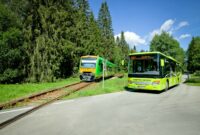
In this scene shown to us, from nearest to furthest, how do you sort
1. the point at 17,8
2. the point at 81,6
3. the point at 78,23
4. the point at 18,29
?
1. the point at 18,29
2. the point at 17,8
3. the point at 78,23
4. the point at 81,6

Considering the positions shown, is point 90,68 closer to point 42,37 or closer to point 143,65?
point 42,37

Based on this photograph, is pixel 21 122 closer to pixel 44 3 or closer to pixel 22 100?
pixel 22 100

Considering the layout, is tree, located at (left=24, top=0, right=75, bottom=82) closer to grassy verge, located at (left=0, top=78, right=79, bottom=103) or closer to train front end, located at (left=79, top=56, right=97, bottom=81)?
train front end, located at (left=79, top=56, right=97, bottom=81)

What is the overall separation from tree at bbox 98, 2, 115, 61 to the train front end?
108 feet

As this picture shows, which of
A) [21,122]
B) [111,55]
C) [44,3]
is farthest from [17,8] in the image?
[111,55]

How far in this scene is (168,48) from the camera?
190 ft

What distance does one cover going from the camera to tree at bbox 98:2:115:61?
5916 centimetres

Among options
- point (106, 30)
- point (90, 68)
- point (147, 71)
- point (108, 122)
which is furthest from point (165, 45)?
point (108, 122)

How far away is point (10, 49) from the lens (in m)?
24.4

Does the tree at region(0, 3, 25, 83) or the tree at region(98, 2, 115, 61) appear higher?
the tree at region(98, 2, 115, 61)

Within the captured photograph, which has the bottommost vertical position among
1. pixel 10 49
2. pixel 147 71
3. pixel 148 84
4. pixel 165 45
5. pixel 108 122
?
pixel 108 122

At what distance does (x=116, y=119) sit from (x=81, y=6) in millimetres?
45127

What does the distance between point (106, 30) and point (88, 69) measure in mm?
39182

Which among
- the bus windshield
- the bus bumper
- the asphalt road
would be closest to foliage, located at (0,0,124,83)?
the bus windshield
